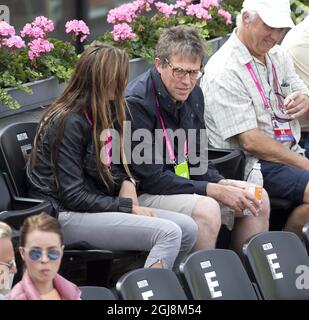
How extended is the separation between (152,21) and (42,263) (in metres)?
3.66

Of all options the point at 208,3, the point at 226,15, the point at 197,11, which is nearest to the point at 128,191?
the point at 197,11

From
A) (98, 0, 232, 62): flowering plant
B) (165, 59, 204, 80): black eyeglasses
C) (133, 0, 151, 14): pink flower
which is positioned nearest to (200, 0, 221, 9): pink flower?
(98, 0, 232, 62): flowering plant

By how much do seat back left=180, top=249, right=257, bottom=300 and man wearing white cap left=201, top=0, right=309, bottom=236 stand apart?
4.91 feet

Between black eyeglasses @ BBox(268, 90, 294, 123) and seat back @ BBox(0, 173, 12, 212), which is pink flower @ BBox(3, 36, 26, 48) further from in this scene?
black eyeglasses @ BBox(268, 90, 294, 123)

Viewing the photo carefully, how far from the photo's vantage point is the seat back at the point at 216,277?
449 cm

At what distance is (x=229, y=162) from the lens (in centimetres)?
595

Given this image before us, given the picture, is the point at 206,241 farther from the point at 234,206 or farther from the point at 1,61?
the point at 1,61

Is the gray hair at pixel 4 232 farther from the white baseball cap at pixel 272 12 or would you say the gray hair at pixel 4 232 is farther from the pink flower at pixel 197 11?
the pink flower at pixel 197 11

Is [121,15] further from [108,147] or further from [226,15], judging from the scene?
[108,147]

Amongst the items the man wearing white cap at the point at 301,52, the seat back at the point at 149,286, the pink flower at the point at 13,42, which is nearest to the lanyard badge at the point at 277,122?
the man wearing white cap at the point at 301,52

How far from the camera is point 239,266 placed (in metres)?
4.64

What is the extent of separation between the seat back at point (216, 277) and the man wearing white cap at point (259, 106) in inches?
59.0

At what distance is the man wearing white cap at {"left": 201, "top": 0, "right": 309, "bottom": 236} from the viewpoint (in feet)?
19.7

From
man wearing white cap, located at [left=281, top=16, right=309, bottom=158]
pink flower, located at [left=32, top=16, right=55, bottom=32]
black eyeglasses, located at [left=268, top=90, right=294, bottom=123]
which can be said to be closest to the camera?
black eyeglasses, located at [left=268, top=90, right=294, bottom=123]
